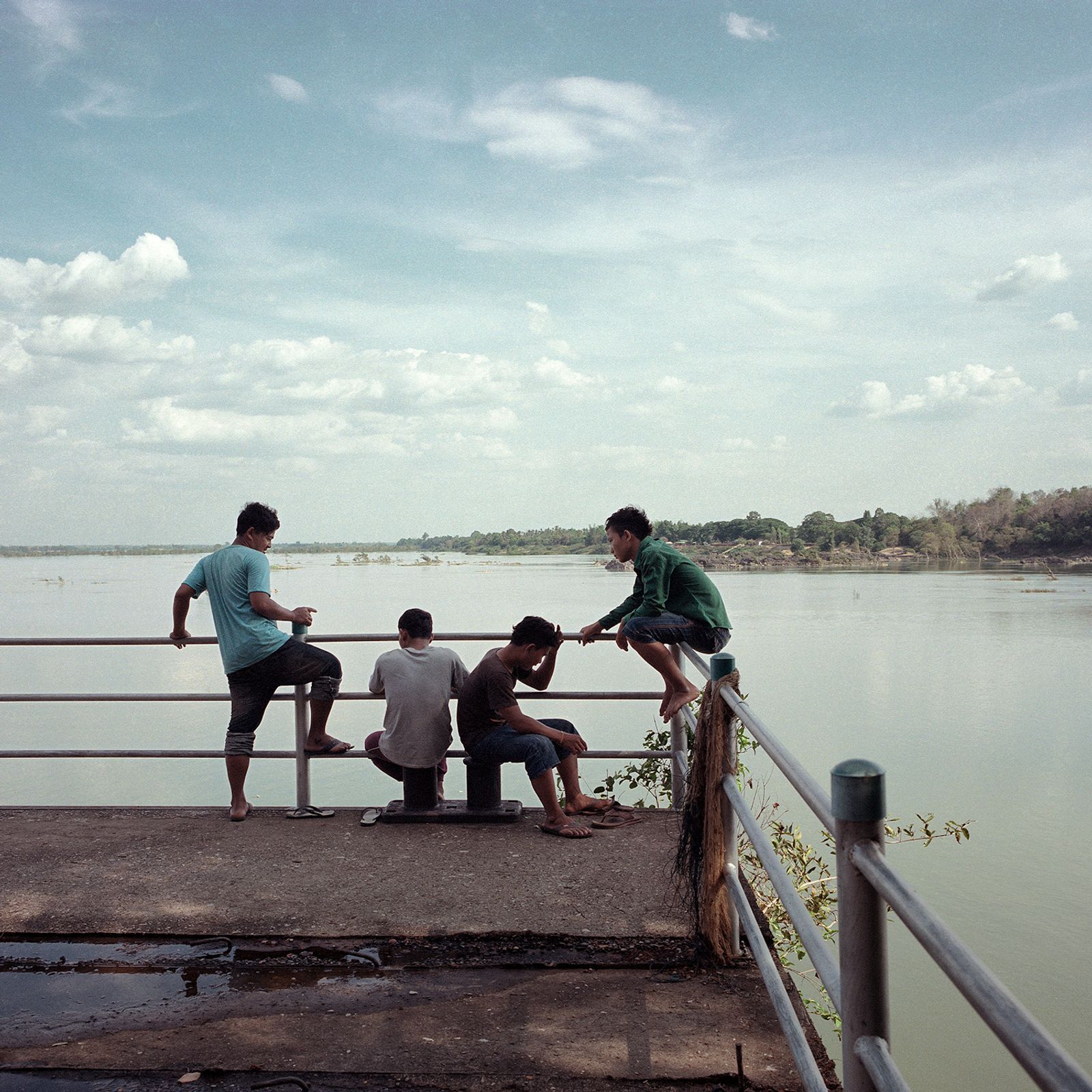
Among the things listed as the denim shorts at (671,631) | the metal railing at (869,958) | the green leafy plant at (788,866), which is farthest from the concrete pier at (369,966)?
the green leafy plant at (788,866)

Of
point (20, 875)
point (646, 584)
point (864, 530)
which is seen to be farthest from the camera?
point (864, 530)

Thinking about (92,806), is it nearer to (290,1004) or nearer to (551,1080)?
(290,1004)

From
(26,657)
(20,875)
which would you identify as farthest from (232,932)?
(26,657)

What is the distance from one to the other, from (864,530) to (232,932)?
85.2 m

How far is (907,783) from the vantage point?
14.0m

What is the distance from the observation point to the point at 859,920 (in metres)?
1.68

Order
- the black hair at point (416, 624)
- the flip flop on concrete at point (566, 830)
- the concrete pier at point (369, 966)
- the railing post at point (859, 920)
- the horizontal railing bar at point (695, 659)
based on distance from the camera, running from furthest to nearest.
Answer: the black hair at point (416, 624) → the flip flop on concrete at point (566, 830) → the horizontal railing bar at point (695, 659) → the concrete pier at point (369, 966) → the railing post at point (859, 920)

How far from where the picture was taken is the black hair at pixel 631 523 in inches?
226

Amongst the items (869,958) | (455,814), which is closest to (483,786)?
(455,814)

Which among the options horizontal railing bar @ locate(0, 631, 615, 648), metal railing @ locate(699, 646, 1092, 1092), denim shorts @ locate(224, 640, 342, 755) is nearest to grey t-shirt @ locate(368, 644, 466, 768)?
horizontal railing bar @ locate(0, 631, 615, 648)

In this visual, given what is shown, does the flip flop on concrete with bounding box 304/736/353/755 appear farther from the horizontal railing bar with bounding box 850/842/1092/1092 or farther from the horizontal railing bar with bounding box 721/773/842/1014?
the horizontal railing bar with bounding box 850/842/1092/1092

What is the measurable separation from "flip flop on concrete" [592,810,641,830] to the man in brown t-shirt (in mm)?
75

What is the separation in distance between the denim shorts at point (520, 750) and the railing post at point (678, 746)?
68cm

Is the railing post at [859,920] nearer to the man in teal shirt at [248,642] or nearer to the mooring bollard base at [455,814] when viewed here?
the mooring bollard base at [455,814]
